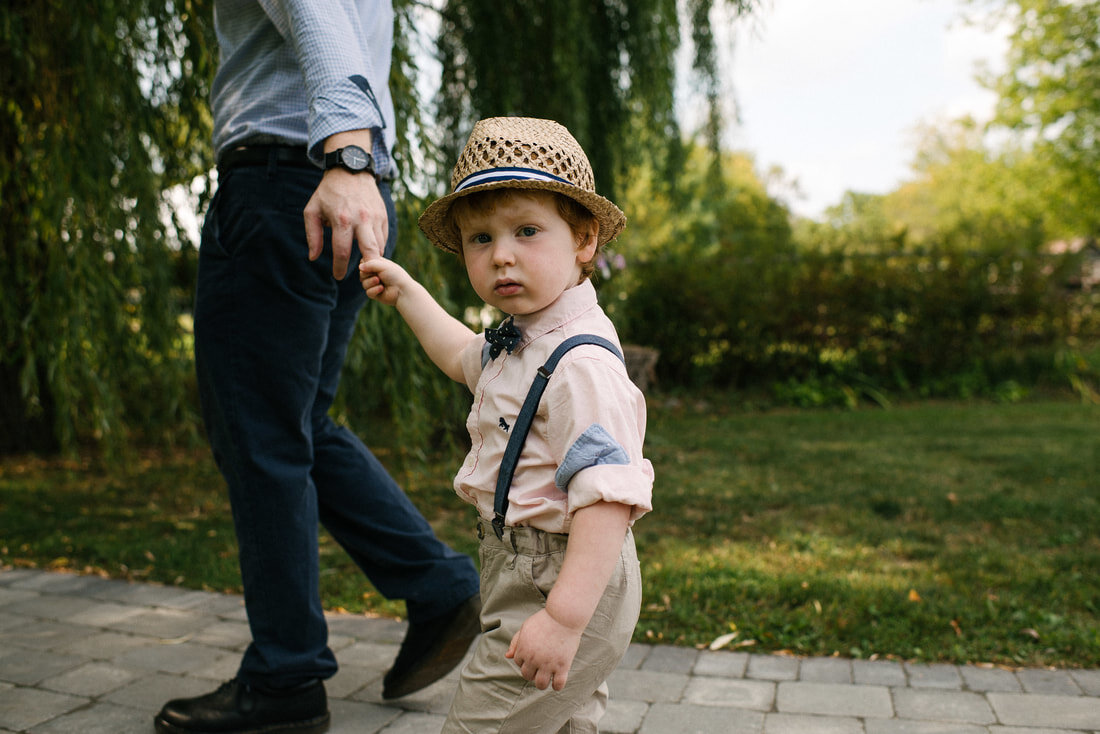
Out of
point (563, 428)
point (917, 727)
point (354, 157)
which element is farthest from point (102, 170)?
point (917, 727)

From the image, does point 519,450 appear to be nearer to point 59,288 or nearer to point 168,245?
point 59,288

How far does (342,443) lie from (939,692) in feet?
5.49

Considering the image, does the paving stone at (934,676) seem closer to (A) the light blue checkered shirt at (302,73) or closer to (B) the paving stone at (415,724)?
(B) the paving stone at (415,724)

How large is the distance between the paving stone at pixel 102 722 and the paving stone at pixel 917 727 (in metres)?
1.75

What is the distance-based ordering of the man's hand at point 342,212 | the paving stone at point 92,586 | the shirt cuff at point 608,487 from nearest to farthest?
the shirt cuff at point 608,487, the man's hand at point 342,212, the paving stone at point 92,586

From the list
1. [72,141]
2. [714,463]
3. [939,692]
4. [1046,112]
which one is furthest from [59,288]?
[1046,112]

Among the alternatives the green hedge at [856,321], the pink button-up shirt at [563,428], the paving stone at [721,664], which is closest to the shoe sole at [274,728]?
the pink button-up shirt at [563,428]

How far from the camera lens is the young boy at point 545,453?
1.27m

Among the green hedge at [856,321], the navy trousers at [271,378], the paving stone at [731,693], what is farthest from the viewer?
the green hedge at [856,321]

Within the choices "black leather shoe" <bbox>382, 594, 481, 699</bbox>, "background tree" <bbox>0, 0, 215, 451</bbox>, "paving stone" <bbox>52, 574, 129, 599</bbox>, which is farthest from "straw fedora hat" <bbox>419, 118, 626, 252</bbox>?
"paving stone" <bbox>52, 574, 129, 599</bbox>

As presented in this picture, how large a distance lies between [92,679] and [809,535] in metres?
2.85

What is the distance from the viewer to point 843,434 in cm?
716

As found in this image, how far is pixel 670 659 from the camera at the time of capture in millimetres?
2609

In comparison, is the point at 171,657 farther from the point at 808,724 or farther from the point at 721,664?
the point at 808,724
